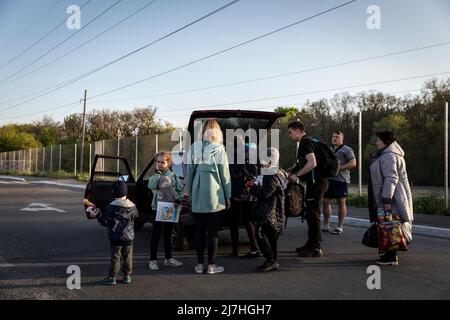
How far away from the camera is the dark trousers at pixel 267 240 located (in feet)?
18.9

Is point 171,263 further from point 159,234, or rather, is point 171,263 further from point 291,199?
point 291,199

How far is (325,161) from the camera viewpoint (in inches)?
263

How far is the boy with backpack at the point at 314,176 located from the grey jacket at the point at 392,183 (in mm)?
657

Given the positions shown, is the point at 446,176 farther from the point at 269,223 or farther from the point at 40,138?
the point at 40,138

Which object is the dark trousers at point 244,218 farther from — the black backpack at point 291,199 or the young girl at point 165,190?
the young girl at point 165,190

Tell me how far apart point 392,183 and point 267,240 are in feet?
5.77

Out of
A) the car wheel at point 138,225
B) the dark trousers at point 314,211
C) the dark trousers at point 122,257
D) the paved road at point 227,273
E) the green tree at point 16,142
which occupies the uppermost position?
the green tree at point 16,142

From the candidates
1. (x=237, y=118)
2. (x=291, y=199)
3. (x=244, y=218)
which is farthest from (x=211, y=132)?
(x=237, y=118)

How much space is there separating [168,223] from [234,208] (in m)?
1.10

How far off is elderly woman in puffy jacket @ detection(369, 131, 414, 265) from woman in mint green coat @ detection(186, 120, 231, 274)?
2.02 metres

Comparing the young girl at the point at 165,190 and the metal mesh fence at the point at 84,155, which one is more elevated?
the metal mesh fence at the point at 84,155

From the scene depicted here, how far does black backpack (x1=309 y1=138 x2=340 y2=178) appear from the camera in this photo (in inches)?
263

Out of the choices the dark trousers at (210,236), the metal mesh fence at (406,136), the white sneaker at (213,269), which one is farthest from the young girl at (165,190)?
the metal mesh fence at (406,136)
